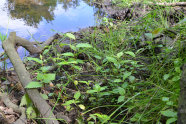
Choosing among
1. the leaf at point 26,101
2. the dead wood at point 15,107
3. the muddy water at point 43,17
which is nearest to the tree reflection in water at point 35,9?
the muddy water at point 43,17

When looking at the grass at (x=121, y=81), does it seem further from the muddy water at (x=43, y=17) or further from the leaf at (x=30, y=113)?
the muddy water at (x=43, y=17)

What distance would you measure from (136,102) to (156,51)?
0.92m

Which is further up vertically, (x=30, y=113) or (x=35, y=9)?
(x=35, y=9)

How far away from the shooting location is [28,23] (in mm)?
3104

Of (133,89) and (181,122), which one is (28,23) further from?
(181,122)

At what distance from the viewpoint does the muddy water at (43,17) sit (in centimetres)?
286

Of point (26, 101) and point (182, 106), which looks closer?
point (182, 106)

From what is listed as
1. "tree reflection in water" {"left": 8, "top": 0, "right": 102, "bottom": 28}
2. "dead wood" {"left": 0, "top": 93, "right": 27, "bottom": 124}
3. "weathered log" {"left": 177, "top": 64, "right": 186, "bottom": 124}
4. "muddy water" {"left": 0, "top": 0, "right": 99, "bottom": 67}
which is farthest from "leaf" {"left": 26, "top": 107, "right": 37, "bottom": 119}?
"tree reflection in water" {"left": 8, "top": 0, "right": 102, "bottom": 28}

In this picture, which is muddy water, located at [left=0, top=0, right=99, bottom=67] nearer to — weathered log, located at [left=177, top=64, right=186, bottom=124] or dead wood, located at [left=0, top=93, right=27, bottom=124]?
dead wood, located at [left=0, top=93, right=27, bottom=124]

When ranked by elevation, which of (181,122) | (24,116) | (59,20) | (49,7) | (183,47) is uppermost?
(49,7)

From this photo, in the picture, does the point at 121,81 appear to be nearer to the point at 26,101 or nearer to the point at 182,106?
the point at 182,106

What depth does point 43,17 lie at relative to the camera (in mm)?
3408

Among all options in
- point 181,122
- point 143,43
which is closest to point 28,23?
point 143,43

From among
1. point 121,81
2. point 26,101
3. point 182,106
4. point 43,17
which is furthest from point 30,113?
point 43,17
